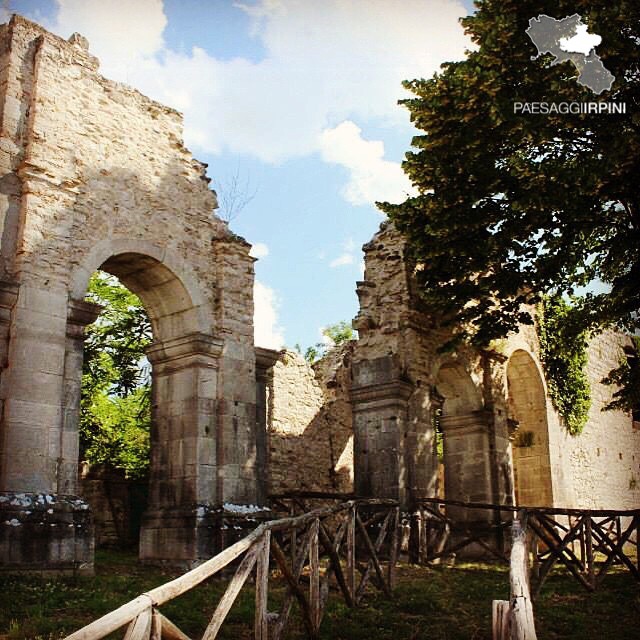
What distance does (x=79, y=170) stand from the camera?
10.1 meters

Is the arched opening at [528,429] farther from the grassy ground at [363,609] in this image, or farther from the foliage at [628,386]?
the grassy ground at [363,609]

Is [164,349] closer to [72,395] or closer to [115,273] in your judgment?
[115,273]

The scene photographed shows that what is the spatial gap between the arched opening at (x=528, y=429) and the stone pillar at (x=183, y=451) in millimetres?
8428

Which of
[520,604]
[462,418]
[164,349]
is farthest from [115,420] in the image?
[520,604]

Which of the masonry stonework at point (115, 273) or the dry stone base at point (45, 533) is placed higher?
the masonry stonework at point (115, 273)

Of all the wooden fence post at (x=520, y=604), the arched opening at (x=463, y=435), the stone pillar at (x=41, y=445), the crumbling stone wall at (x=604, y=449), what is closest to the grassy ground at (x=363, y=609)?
the stone pillar at (x=41, y=445)

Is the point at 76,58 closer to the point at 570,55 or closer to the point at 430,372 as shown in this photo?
the point at 570,55

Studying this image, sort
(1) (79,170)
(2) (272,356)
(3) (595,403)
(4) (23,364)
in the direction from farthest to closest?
(3) (595,403) → (2) (272,356) → (1) (79,170) → (4) (23,364)

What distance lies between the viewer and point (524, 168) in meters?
9.26

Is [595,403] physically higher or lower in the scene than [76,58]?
lower

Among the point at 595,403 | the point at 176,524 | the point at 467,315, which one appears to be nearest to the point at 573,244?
the point at 467,315

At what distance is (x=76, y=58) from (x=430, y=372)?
7460 mm

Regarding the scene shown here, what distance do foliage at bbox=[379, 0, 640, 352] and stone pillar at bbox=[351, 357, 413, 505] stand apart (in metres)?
1.79

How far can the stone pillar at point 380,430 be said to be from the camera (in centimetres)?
1223
